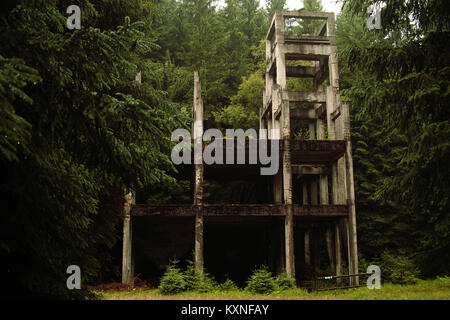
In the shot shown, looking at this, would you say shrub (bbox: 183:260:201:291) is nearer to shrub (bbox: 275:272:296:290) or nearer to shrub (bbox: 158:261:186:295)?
shrub (bbox: 158:261:186:295)

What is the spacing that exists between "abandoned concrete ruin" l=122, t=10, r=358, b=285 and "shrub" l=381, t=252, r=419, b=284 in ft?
7.40

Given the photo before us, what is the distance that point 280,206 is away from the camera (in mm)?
19969

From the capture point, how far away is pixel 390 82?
9930mm

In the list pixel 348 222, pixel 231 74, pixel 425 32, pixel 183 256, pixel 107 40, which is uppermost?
pixel 231 74

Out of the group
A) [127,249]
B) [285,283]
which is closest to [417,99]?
[285,283]

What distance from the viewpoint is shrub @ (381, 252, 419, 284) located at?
70.8 feet

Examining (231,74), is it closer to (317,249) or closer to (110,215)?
(317,249)

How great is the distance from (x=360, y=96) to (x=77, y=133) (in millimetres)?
7090

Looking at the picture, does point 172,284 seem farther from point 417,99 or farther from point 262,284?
point 417,99

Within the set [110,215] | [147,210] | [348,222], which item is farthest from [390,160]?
[110,215]

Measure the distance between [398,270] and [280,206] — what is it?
25.6 feet

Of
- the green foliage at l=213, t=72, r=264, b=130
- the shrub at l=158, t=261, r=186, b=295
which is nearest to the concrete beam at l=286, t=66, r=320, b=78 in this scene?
the green foliage at l=213, t=72, r=264, b=130
